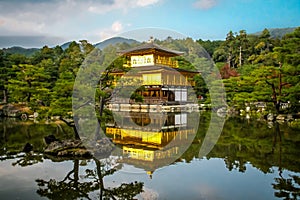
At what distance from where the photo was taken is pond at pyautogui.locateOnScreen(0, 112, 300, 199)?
5.15m

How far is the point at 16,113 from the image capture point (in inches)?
762

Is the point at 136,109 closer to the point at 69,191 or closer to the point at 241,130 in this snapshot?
the point at 241,130

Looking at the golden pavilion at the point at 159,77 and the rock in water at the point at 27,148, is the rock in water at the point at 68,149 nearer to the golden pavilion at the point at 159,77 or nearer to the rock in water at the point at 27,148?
the rock in water at the point at 27,148

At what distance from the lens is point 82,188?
17.8 ft

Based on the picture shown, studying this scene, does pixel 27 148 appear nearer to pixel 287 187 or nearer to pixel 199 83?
pixel 287 187

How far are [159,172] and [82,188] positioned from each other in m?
1.83

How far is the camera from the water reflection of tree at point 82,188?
5039mm

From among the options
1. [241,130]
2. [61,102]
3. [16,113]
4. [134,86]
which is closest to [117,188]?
[61,102]

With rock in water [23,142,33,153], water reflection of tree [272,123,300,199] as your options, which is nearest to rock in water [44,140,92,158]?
rock in water [23,142,33,153]

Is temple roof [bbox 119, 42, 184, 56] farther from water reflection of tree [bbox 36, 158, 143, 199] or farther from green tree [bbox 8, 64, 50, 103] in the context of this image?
water reflection of tree [bbox 36, 158, 143, 199]

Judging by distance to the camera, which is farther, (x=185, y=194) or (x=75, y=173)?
(x=75, y=173)

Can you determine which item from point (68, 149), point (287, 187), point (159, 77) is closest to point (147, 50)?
point (159, 77)

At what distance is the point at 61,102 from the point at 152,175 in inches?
158

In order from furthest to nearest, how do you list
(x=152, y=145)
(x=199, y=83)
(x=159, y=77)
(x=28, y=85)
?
(x=199, y=83)
(x=159, y=77)
(x=28, y=85)
(x=152, y=145)
